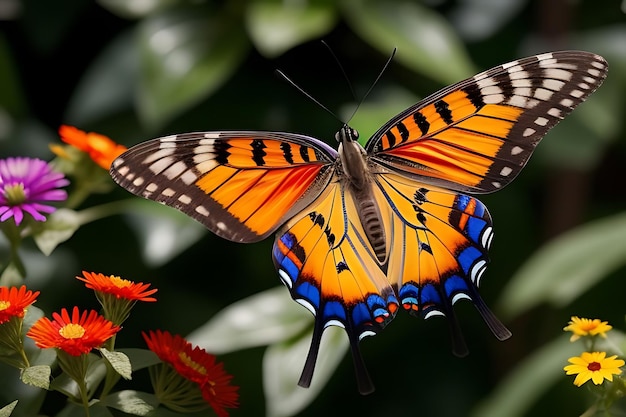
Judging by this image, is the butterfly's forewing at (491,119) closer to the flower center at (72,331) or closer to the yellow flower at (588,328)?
the yellow flower at (588,328)

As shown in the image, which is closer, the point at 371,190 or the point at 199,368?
the point at 199,368

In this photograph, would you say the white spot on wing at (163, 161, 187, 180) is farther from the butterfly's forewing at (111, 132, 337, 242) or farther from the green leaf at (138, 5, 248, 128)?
the green leaf at (138, 5, 248, 128)

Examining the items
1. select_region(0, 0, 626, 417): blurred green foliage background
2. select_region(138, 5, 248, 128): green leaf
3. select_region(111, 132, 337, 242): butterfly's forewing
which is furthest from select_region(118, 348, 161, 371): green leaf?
select_region(138, 5, 248, 128): green leaf

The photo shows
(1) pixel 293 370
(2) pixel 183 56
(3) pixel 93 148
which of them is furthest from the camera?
(2) pixel 183 56

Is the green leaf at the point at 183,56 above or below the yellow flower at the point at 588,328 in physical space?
above

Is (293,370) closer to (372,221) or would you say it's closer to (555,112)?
(372,221)

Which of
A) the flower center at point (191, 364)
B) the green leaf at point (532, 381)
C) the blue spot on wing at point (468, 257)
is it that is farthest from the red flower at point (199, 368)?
the green leaf at point (532, 381)

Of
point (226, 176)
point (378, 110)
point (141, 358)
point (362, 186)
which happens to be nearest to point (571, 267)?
point (378, 110)
